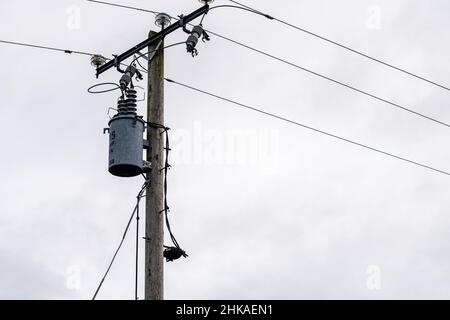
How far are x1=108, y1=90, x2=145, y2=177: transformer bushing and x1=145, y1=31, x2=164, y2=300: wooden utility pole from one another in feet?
0.76

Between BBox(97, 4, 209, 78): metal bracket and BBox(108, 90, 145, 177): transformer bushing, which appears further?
BBox(97, 4, 209, 78): metal bracket

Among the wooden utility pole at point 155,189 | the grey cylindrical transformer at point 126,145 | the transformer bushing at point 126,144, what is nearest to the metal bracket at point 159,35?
the wooden utility pole at point 155,189

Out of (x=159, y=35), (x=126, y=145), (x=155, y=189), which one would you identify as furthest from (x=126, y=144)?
(x=159, y=35)

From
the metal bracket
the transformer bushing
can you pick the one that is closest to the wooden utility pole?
the metal bracket

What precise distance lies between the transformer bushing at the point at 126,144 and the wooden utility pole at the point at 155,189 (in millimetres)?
233

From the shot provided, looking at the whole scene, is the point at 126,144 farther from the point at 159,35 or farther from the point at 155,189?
the point at 159,35

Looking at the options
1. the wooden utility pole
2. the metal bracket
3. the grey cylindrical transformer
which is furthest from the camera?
the metal bracket

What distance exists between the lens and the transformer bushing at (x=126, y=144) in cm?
1273

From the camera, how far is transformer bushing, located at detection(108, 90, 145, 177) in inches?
501

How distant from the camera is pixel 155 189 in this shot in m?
12.9

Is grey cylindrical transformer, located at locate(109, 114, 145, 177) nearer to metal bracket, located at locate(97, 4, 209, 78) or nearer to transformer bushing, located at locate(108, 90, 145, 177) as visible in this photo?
transformer bushing, located at locate(108, 90, 145, 177)

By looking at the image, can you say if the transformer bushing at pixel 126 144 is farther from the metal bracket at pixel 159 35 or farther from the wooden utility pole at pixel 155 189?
the metal bracket at pixel 159 35

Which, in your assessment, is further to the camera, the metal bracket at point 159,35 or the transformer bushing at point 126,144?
the metal bracket at point 159,35
